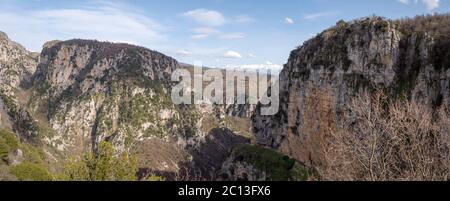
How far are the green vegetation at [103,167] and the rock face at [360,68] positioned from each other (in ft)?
160

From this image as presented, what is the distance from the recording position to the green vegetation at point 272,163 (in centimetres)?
9062

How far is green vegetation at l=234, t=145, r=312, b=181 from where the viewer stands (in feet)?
297

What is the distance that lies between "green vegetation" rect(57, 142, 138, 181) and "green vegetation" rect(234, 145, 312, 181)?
60.9 m

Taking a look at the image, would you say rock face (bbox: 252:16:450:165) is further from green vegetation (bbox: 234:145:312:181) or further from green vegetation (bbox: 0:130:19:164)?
green vegetation (bbox: 0:130:19:164)

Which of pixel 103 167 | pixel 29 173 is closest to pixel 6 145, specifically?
pixel 29 173

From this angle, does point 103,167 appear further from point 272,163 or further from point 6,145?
point 272,163

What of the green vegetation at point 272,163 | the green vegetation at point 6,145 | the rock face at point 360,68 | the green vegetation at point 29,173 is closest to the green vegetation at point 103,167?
the green vegetation at point 29,173

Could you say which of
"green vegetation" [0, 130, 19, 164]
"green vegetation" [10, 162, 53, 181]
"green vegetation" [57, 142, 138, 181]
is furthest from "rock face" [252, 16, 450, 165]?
"green vegetation" [0, 130, 19, 164]

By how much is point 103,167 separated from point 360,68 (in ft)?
204

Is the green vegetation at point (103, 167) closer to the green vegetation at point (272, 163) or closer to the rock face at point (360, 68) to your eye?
the rock face at point (360, 68)

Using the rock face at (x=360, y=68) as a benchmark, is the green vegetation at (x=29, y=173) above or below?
below

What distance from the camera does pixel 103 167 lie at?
88.0 ft
